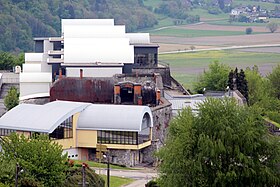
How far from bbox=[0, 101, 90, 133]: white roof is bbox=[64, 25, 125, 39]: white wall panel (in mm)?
14409

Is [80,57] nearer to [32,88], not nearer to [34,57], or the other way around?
[32,88]

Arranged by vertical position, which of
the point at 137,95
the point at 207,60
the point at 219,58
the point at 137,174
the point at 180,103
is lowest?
the point at 207,60

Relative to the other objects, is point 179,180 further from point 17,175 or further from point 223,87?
point 223,87

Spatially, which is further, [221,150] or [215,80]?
[215,80]

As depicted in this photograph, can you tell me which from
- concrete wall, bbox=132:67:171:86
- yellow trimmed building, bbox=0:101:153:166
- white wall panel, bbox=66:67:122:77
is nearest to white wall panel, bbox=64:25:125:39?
concrete wall, bbox=132:67:171:86

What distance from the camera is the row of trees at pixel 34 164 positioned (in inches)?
1528

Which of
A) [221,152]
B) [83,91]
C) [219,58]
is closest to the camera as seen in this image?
[221,152]

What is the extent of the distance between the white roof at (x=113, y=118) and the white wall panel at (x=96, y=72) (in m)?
10.8

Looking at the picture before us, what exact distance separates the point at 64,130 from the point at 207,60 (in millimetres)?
75186

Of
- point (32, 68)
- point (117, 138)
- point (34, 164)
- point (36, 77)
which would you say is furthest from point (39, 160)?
point (32, 68)

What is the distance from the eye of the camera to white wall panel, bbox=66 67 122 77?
216ft

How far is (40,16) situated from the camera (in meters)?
148

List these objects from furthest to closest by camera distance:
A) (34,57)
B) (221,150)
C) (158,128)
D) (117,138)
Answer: (34,57)
(158,128)
(117,138)
(221,150)

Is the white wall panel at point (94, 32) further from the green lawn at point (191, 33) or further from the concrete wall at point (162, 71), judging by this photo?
the green lawn at point (191, 33)
